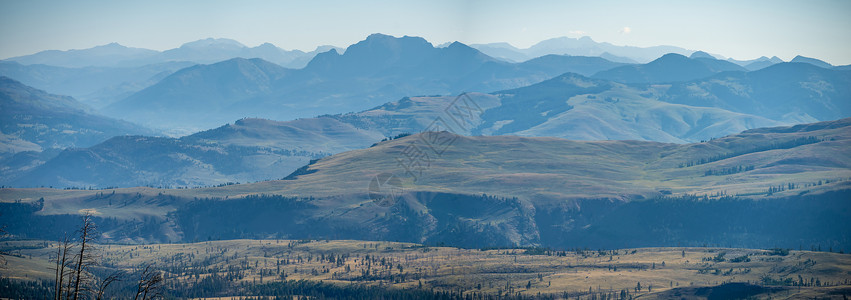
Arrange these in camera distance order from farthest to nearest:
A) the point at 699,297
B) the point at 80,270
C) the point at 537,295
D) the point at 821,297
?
the point at 537,295 < the point at 699,297 < the point at 821,297 < the point at 80,270

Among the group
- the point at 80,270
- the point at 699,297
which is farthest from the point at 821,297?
the point at 80,270

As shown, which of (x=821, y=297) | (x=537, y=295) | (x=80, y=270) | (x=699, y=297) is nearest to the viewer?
(x=80, y=270)

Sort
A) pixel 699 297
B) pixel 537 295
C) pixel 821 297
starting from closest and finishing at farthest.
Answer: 1. pixel 821 297
2. pixel 699 297
3. pixel 537 295

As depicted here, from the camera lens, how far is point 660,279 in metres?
199

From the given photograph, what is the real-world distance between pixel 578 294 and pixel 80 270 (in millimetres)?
139152

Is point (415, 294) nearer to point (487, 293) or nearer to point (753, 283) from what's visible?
point (487, 293)

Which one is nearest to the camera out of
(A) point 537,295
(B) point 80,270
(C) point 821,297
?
(B) point 80,270

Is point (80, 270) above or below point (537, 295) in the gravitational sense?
above

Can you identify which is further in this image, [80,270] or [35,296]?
[35,296]

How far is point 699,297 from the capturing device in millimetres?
177125

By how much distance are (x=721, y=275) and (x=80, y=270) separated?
166 meters

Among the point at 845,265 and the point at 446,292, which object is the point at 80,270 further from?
the point at 845,265

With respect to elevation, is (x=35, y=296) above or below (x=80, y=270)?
below

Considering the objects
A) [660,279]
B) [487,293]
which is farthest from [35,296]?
[660,279]
